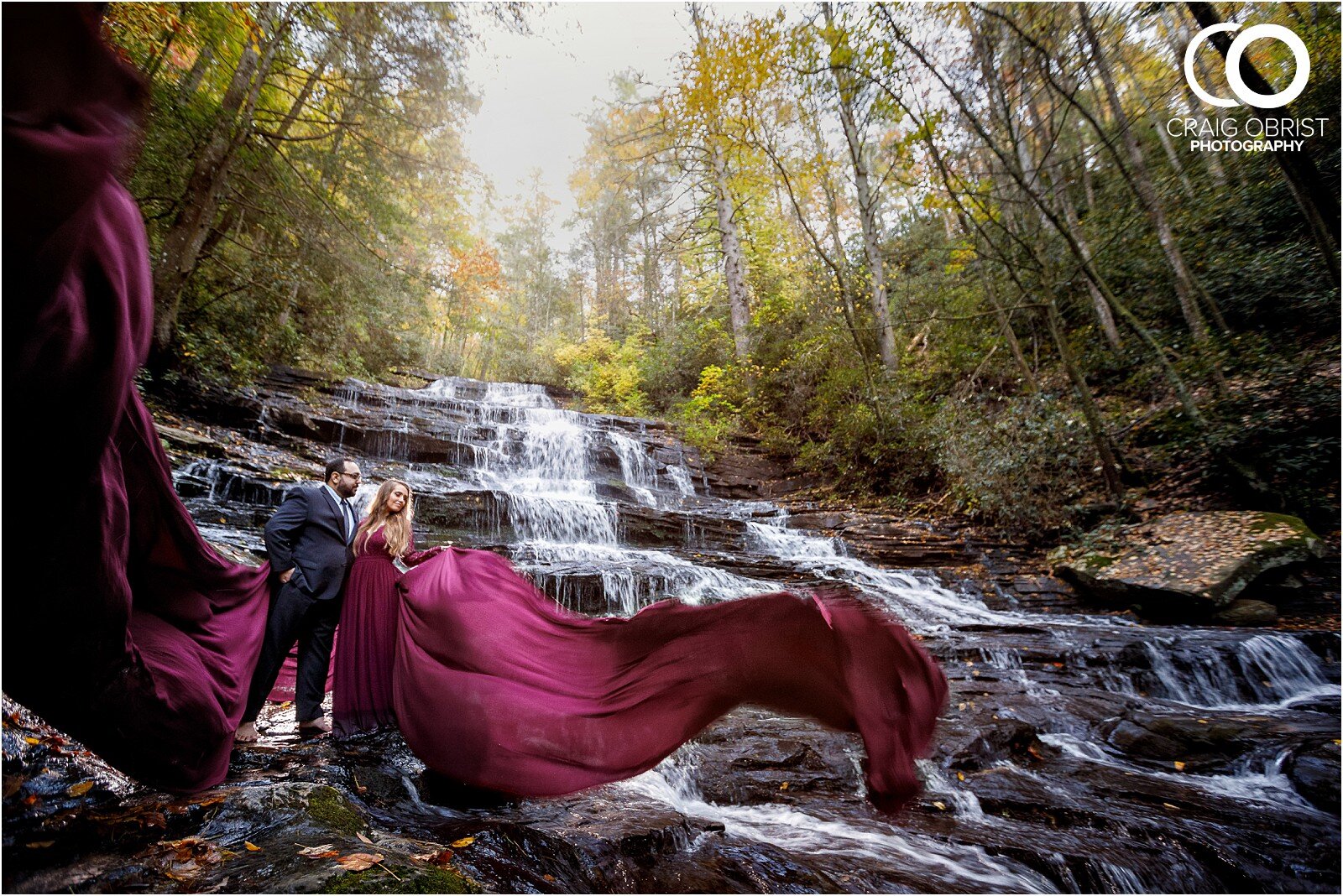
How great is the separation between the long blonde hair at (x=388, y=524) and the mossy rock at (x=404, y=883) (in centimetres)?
205

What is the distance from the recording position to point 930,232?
1722 cm

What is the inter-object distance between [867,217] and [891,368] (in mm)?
3377

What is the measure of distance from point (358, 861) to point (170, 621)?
137 centimetres

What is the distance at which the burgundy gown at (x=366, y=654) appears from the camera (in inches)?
128

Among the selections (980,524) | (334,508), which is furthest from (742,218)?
(334,508)

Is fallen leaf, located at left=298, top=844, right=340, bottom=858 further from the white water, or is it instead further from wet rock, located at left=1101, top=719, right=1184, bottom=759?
wet rock, located at left=1101, top=719, right=1184, bottom=759

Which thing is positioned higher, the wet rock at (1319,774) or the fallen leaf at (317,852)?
the fallen leaf at (317,852)

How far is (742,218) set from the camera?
52.5 feet

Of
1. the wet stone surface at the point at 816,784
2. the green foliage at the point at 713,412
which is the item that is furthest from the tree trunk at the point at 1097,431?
the green foliage at the point at 713,412

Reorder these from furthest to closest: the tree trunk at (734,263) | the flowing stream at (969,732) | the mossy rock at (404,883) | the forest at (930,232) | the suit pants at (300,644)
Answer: the tree trunk at (734,263), the forest at (930,232), the suit pants at (300,644), the flowing stream at (969,732), the mossy rock at (404,883)

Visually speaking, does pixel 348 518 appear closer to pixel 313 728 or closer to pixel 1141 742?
pixel 313 728

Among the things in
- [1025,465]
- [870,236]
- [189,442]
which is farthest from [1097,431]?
[189,442]

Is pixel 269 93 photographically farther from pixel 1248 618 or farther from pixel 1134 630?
pixel 1248 618

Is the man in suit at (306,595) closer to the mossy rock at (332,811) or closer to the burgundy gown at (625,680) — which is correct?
the burgundy gown at (625,680)
